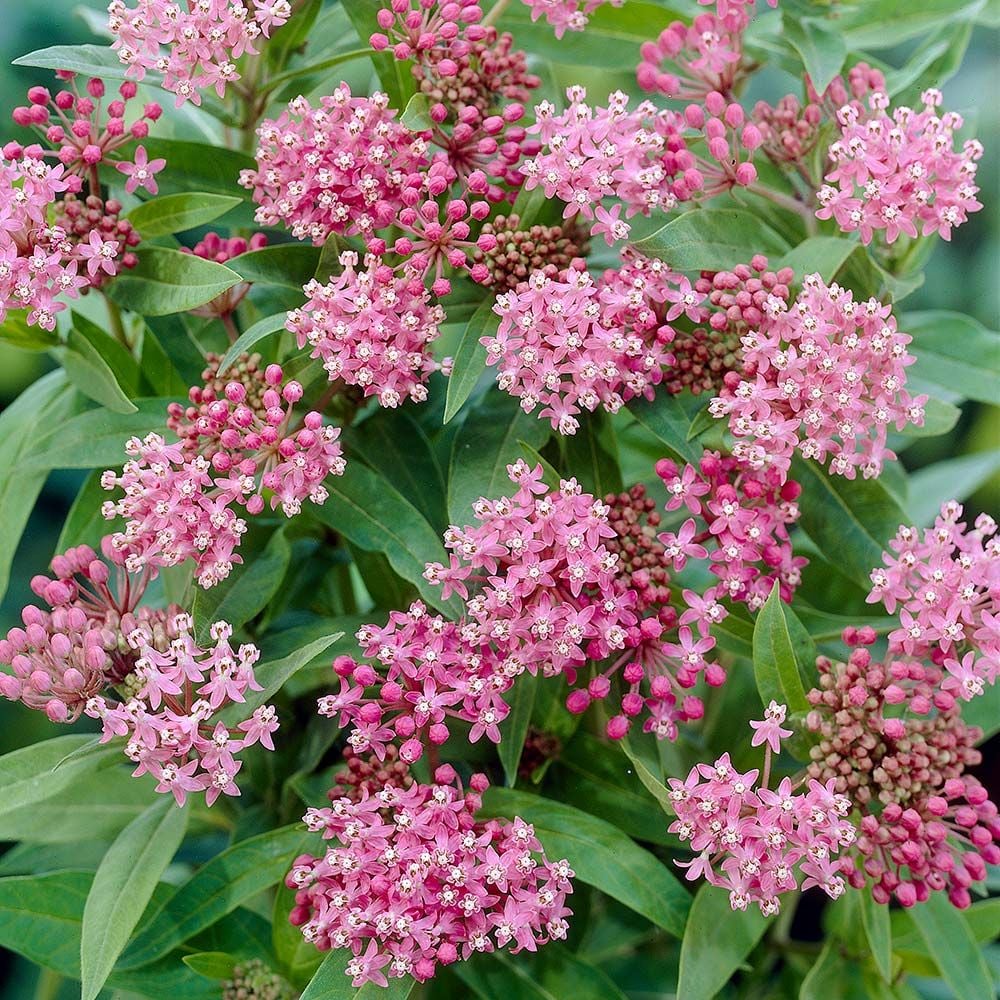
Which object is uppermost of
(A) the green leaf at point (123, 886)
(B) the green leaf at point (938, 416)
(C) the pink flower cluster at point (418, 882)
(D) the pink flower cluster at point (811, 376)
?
(D) the pink flower cluster at point (811, 376)

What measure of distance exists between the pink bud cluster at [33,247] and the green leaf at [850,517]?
0.73 m

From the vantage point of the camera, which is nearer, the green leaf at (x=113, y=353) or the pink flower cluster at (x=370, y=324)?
the pink flower cluster at (x=370, y=324)

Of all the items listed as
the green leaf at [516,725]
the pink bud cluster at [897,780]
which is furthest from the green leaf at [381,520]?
the pink bud cluster at [897,780]

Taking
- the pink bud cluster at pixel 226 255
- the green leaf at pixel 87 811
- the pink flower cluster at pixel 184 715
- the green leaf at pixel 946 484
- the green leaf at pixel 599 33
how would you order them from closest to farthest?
1. the pink flower cluster at pixel 184 715
2. the pink bud cluster at pixel 226 255
3. the green leaf at pixel 87 811
4. the green leaf at pixel 599 33
5. the green leaf at pixel 946 484

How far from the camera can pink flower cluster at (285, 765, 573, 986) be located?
1.07 meters

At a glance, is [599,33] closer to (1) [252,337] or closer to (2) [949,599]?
(1) [252,337]

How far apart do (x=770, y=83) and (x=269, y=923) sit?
2.55m

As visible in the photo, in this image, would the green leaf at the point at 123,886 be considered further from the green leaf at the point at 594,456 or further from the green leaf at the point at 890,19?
the green leaf at the point at 890,19

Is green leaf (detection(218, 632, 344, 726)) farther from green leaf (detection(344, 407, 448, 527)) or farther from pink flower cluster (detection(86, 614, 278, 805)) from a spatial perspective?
green leaf (detection(344, 407, 448, 527))

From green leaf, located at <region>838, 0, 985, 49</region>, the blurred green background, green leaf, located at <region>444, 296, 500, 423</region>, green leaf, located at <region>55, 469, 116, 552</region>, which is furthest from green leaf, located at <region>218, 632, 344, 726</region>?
the blurred green background

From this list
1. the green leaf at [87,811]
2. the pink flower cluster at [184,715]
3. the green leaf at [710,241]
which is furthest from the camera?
the green leaf at [87,811]

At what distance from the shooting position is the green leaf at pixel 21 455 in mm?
1324

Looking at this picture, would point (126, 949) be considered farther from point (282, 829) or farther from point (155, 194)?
point (155, 194)

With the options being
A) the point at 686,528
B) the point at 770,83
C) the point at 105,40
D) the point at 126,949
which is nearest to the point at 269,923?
the point at 126,949
